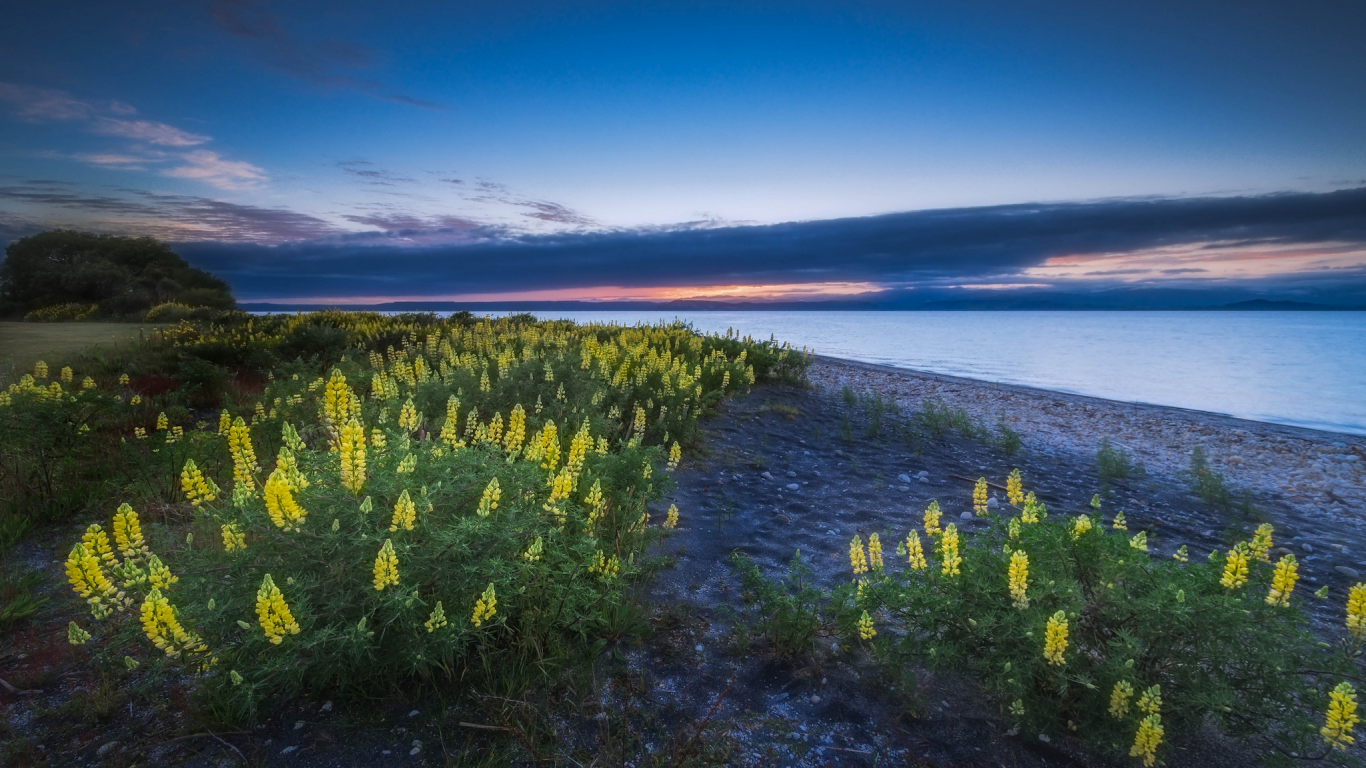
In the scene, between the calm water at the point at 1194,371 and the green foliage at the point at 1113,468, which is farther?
the calm water at the point at 1194,371

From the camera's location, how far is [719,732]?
2.88m

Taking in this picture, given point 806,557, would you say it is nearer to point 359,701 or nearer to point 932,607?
point 932,607

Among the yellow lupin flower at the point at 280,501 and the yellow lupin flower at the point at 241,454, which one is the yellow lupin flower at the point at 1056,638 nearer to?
the yellow lupin flower at the point at 280,501

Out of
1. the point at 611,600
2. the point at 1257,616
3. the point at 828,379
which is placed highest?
the point at 1257,616

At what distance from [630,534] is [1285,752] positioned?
3596mm

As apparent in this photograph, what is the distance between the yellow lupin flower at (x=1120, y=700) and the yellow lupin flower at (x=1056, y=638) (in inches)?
9.9

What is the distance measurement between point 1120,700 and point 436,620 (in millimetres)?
3140

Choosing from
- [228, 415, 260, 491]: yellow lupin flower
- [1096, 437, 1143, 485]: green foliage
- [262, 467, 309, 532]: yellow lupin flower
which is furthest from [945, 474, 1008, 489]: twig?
[228, 415, 260, 491]: yellow lupin flower

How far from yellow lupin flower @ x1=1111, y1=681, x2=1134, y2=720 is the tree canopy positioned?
2847 cm

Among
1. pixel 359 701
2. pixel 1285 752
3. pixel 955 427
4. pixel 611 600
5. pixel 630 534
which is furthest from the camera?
pixel 955 427

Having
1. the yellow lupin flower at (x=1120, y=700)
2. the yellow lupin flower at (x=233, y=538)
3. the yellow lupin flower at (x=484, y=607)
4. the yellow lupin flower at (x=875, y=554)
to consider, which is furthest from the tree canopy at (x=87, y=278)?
the yellow lupin flower at (x=1120, y=700)

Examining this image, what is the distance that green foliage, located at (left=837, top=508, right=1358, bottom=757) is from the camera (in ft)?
8.17

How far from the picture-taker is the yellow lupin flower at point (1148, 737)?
236cm

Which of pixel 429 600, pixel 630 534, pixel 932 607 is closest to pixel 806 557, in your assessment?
pixel 630 534
